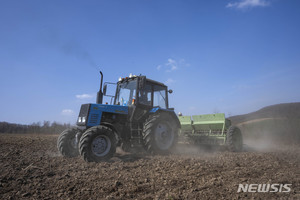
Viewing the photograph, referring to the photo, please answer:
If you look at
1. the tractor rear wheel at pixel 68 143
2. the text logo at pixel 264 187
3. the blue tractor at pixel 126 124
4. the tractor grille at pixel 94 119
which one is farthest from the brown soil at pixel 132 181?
the tractor grille at pixel 94 119

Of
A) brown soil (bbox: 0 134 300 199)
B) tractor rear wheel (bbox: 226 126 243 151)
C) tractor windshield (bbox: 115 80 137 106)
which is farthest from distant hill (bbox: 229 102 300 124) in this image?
brown soil (bbox: 0 134 300 199)

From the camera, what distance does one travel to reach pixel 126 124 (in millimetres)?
6238

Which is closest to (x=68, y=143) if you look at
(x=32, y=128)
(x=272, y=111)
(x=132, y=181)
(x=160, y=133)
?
(x=160, y=133)

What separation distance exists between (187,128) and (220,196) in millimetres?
6474

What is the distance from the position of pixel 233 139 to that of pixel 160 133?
→ 3.10 metres

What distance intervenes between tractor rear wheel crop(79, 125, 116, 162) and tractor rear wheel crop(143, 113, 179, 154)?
129 centimetres

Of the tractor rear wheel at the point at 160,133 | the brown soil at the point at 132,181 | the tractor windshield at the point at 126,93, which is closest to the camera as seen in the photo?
the brown soil at the point at 132,181

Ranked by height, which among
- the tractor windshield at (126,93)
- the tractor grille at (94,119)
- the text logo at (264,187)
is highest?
the tractor windshield at (126,93)

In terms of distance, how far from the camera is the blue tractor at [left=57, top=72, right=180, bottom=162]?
16.3 feet

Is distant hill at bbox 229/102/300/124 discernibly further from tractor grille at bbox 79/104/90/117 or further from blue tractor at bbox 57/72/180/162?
tractor grille at bbox 79/104/90/117

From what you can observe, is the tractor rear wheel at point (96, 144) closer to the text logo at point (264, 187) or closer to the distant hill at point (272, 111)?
the text logo at point (264, 187)

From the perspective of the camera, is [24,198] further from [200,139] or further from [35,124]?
[35,124]

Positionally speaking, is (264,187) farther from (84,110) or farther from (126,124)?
(84,110)

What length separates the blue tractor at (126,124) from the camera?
4969mm
